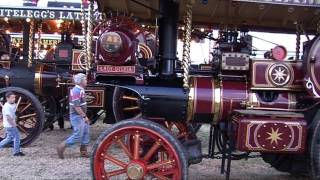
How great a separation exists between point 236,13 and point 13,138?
12.5 ft

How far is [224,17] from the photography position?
5875 mm

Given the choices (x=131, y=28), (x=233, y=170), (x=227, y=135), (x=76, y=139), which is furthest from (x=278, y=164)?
(x=76, y=139)

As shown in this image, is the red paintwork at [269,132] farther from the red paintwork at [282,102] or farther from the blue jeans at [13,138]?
the blue jeans at [13,138]

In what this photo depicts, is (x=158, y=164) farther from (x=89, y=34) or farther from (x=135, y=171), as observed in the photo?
(x=89, y=34)

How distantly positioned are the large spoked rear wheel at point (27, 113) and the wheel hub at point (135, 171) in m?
3.75

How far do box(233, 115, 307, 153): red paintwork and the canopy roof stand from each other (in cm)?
100

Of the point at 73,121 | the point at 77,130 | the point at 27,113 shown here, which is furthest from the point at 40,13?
the point at 77,130

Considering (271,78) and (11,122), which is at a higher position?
(271,78)

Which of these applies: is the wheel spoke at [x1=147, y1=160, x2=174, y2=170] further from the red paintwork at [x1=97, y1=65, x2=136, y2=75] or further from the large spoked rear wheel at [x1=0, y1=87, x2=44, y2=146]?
the large spoked rear wheel at [x1=0, y1=87, x2=44, y2=146]

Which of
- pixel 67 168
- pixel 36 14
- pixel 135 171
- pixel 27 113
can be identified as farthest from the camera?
pixel 36 14

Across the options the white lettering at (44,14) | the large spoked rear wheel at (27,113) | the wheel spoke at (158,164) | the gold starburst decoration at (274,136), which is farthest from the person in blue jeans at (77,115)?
the gold starburst decoration at (274,136)

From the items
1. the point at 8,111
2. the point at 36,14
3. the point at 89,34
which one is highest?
the point at 36,14

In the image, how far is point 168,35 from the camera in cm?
507

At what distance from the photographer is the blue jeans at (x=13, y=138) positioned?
7632 mm
